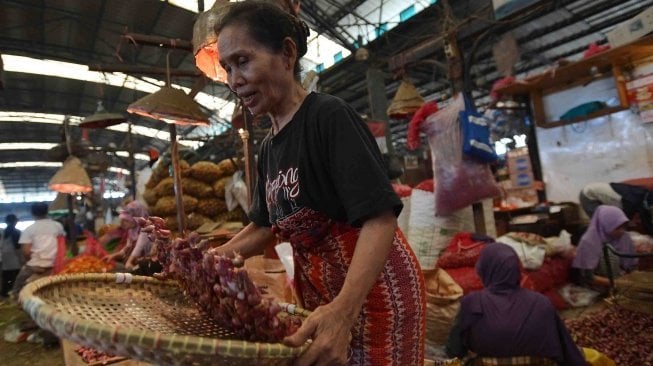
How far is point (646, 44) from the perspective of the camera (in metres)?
5.33

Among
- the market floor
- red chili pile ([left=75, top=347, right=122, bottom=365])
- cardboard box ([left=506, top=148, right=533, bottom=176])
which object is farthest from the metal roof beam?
red chili pile ([left=75, top=347, right=122, bottom=365])

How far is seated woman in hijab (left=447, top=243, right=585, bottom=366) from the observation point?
2.34 m

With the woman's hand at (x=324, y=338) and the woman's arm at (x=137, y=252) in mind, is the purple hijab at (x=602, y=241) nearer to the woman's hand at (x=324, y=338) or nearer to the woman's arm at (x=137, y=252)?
the woman's hand at (x=324, y=338)

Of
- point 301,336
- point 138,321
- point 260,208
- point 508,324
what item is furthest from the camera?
point 508,324

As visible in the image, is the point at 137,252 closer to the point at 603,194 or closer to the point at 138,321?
the point at 138,321

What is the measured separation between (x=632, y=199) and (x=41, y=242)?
8521mm

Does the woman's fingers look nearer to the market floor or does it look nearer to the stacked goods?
the market floor

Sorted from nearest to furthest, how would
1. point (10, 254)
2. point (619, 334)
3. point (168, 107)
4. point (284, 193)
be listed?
point (284, 193)
point (168, 107)
point (619, 334)
point (10, 254)

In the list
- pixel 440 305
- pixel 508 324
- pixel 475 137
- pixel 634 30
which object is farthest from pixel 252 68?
pixel 634 30

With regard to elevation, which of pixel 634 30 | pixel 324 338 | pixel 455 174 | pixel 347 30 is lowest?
pixel 324 338

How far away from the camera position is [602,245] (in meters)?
4.61

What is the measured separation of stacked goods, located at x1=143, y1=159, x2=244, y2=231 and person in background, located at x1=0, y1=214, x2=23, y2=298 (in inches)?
160

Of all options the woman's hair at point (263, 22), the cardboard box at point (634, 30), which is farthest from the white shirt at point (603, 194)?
the woman's hair at point (263, 22)

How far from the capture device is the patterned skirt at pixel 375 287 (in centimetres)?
111
